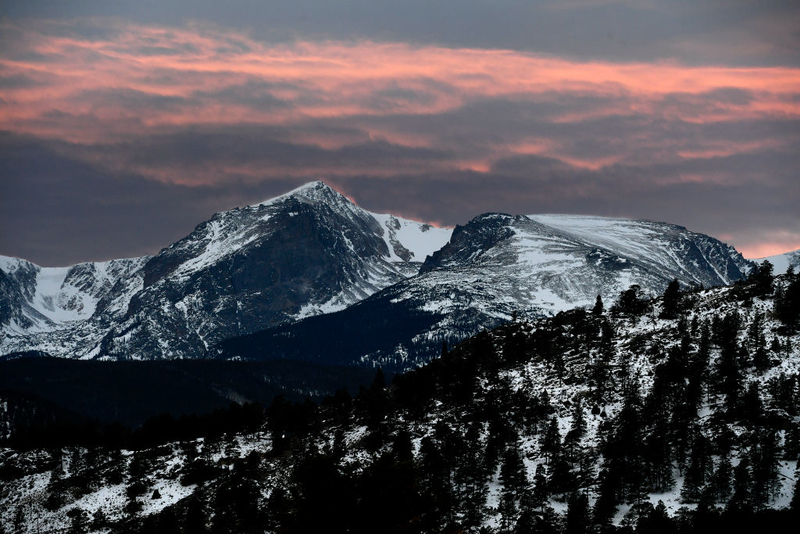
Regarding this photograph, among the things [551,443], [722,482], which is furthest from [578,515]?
[551,443]

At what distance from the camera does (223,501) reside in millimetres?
182625

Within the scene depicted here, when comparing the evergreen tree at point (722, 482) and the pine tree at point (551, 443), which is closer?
the evergreen tree at point (722, 482)

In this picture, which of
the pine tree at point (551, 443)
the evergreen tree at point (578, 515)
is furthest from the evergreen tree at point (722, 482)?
the pine tree at point (551, 443)

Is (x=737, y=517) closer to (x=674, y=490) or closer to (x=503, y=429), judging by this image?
(x=674, y=490)

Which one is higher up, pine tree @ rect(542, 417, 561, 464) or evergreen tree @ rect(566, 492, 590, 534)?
pine tree @ rect(542, 417, 561, 464)

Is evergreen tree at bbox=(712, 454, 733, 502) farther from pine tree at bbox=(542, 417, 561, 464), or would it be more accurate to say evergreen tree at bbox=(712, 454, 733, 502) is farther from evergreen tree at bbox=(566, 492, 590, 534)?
pine tree at bbox=(542, 417, 561, 464)

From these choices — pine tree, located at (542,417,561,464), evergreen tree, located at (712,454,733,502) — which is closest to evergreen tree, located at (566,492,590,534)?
evergreen tree, located at (712,454,733,502)

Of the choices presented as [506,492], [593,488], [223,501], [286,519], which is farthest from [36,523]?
[286,519]

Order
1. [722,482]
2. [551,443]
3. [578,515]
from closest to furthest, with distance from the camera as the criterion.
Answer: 1. [578,515]
2. [722,482]
3. [551,443]

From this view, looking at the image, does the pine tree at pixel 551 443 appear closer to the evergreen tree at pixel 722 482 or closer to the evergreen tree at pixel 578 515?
the evergreen tree at pixel 578 515

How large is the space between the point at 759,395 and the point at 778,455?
23.8 m

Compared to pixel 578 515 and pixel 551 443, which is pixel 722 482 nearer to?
pixel 578 515

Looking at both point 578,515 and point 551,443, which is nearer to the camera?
point 578,515

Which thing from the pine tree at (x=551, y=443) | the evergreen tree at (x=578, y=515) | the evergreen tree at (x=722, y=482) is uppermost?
the pine tree at (x=551, y=443)
